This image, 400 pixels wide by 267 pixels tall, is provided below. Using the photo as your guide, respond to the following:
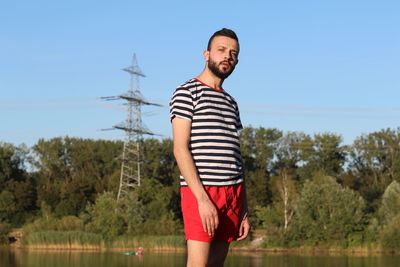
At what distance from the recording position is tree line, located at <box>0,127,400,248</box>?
3953 cm

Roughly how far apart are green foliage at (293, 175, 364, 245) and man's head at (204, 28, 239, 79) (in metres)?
35.6

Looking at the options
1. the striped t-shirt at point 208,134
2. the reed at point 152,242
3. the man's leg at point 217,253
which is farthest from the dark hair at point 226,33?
the reed at point 152,242

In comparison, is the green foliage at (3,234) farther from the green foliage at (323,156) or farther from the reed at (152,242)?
the green foliage at (323,156)

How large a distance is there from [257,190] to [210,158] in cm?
5181

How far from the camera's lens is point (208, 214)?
3754 millimetres

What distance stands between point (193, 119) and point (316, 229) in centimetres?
3649

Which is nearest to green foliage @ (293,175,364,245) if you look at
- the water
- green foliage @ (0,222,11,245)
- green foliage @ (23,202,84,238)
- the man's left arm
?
the water

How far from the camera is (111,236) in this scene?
40.9 meters

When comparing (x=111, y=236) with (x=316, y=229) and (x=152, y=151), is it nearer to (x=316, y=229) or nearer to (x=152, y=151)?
(x=316, y=229)

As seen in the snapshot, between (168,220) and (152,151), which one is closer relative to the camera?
(168,220)

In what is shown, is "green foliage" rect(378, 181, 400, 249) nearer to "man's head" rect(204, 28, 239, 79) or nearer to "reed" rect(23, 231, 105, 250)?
"reed" rect(23, 231, 105, 250)

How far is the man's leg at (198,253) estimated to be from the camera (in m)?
3.85

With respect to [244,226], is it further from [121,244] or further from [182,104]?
[121,244]

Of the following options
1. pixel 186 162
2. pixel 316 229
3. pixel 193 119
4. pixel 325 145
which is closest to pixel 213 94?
pixel 193 119
